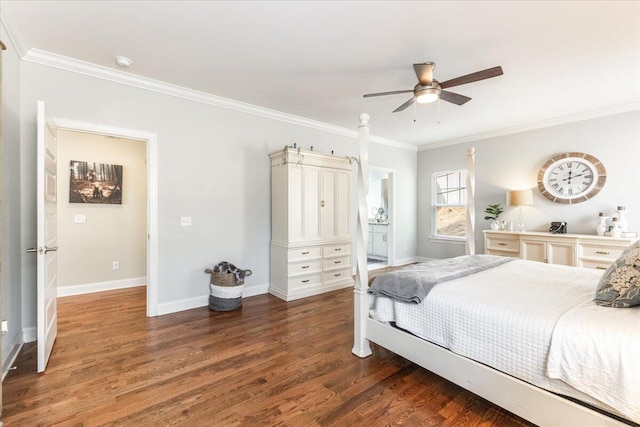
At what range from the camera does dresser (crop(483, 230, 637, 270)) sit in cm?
371

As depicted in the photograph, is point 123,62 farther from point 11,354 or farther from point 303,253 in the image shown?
point 303,253

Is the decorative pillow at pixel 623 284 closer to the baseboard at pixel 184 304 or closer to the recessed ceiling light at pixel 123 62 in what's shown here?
the baseboard at pixel 184 304

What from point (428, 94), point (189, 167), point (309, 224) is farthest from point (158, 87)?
point (428, 94)

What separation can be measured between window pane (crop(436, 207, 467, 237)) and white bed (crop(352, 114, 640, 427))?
350 cm

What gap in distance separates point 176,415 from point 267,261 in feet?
8.40

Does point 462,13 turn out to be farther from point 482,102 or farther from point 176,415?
point 176,415

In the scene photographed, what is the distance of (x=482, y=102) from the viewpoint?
3867mm

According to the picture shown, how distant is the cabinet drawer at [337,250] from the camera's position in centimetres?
433

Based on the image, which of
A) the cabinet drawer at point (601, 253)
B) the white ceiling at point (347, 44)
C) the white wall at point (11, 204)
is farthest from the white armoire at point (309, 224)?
the cabinet drawer at point (601, 253)

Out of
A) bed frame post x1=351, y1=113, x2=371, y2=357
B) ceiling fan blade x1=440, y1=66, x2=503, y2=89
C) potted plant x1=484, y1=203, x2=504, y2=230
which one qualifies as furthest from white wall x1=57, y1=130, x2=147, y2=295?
potted plant x1=484, y1=203, x2=504, y2=230

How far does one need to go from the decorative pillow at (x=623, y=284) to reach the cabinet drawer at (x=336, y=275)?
3046 mm

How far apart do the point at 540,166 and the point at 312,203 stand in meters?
3.73

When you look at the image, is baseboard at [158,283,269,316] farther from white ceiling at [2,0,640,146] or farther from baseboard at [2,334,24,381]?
white ceiling at [2,0,640,146]

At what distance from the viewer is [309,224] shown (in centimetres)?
413
